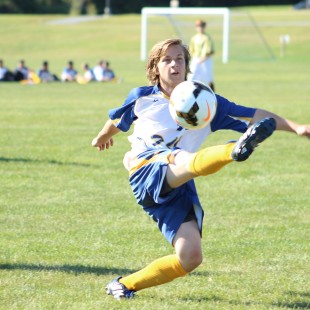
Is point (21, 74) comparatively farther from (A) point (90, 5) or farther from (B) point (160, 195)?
(A) point (90, 5)

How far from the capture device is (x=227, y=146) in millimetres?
4496

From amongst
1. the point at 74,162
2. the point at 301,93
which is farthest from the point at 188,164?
the point at 301,93

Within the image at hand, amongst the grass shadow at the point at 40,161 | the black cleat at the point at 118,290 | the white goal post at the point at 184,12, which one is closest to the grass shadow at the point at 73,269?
the black cleat at the point at 118,290

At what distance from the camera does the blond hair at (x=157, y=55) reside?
534cm

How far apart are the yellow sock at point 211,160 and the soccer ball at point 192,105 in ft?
1.04

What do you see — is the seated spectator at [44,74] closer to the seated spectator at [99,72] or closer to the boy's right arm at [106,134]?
the seated spectator at [99,72]

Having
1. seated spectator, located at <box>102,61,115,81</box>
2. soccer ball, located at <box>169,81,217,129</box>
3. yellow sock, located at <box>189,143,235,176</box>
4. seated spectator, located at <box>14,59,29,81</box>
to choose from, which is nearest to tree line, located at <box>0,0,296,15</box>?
seated spectator, located at <box>102,61,115,81</box>

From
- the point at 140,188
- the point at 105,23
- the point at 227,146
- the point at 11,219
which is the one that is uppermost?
the point at 227,146

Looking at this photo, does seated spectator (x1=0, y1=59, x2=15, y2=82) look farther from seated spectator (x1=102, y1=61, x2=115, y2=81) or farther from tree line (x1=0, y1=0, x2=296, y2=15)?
tree line (x1=0, y1=0, x2=296, y2=15)

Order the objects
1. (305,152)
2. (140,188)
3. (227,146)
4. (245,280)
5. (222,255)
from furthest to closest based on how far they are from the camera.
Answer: (305,152)
(222,255)
(245,280)
(140,188)
(227,146)

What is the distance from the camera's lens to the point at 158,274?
520 cm

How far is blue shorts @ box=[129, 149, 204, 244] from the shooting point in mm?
5039

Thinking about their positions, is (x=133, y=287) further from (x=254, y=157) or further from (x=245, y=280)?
(x=254, y=157)

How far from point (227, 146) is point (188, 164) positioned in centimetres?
30
